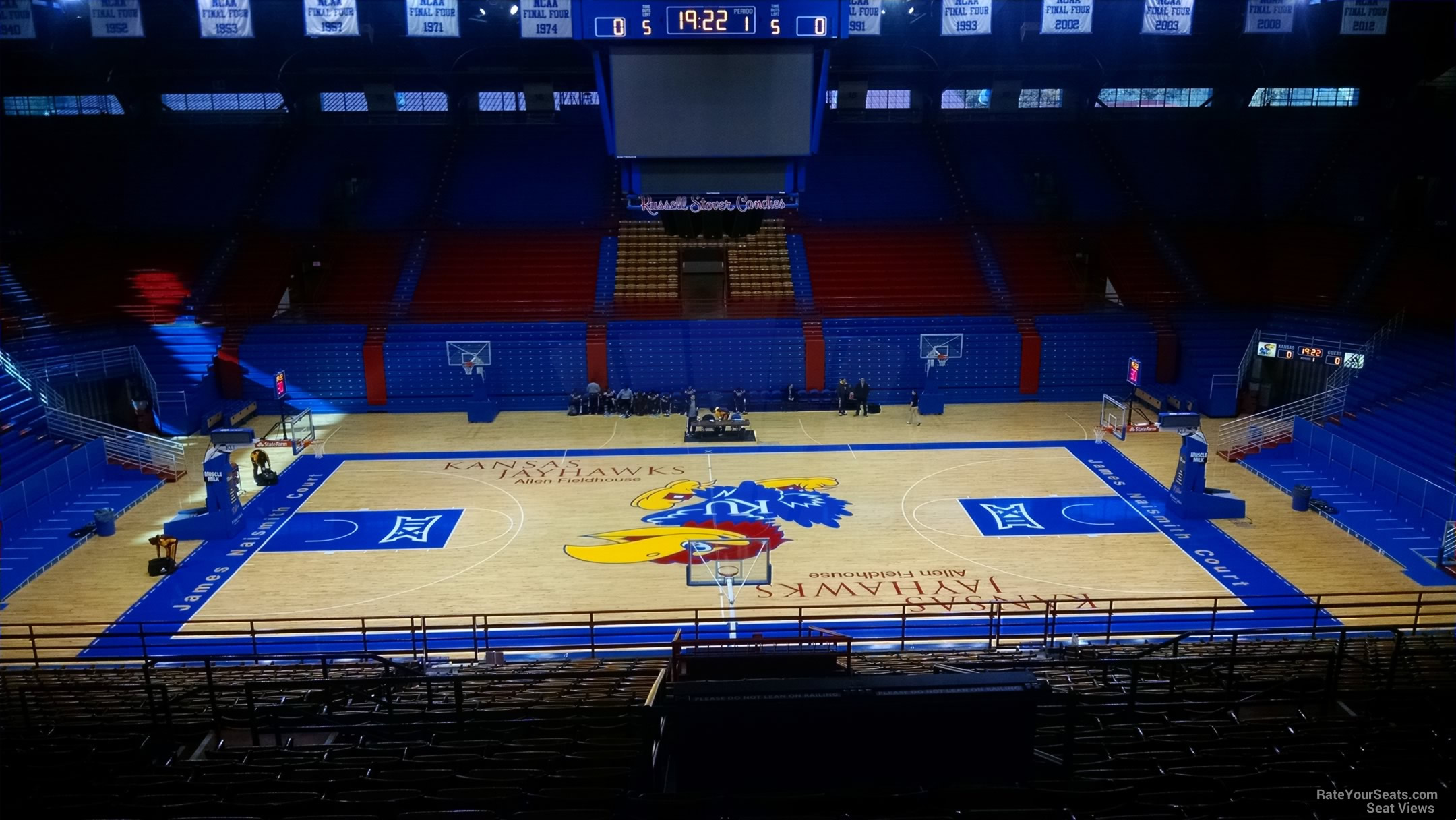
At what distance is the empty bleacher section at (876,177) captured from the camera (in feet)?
126

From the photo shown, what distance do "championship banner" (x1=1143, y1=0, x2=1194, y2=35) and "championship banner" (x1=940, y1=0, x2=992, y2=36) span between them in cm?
398

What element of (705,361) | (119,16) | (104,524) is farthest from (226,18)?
(705,361)

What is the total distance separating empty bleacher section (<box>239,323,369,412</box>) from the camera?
31859mm

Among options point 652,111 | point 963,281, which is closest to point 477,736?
point 652,111

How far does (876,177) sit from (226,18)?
77.5 feet

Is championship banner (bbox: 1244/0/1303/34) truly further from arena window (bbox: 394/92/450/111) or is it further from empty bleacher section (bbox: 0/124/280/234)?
empty bleacher section (bbox: 0/124/280/234)

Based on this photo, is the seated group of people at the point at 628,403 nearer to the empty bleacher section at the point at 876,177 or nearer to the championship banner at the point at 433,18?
the empty bleacher section at the point at 876,177

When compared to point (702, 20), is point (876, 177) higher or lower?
lower

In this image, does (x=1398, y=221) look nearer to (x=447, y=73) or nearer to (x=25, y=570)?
(x=447, y=73)

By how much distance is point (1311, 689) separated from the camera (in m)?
10.3

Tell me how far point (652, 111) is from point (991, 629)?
32.9ft

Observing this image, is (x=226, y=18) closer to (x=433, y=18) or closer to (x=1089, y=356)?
(x=433, y=18)

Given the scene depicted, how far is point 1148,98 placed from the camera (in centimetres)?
4225
